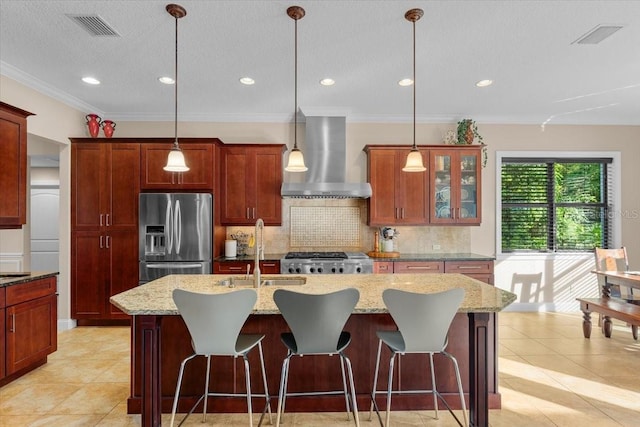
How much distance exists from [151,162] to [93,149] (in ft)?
2.45

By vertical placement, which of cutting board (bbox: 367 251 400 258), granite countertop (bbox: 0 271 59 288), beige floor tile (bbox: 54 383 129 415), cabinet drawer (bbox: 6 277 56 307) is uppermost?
cutting board (bbox: 367 251 400 258)

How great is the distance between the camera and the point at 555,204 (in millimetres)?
5168

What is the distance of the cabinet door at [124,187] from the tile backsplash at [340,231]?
5.63ft

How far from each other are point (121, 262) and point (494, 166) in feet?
17.0

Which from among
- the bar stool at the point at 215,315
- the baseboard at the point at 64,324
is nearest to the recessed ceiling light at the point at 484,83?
the bar stool at the point at 215,315

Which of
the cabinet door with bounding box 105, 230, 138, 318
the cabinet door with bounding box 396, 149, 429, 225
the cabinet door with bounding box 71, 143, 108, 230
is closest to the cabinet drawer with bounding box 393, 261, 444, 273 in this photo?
the cabinet door with bounding box 396, 149, 429, 225

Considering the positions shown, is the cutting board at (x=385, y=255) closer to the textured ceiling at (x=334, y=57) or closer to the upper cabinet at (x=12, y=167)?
the textured ceiling at (x=334, y=57)

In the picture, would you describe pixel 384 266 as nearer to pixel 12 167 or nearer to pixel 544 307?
pixel 544 307

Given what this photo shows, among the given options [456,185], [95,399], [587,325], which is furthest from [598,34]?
[95,399]

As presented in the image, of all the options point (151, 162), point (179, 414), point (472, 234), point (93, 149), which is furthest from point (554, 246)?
point (93, 149)

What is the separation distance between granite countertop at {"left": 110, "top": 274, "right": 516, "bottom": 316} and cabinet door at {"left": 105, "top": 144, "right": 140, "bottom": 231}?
1.86 m

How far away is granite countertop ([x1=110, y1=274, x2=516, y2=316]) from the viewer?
77.2 inches

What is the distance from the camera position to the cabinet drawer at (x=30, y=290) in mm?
2836

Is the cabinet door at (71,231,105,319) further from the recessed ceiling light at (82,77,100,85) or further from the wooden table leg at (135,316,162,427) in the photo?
the wooden table leg at (135,316,162,427)
